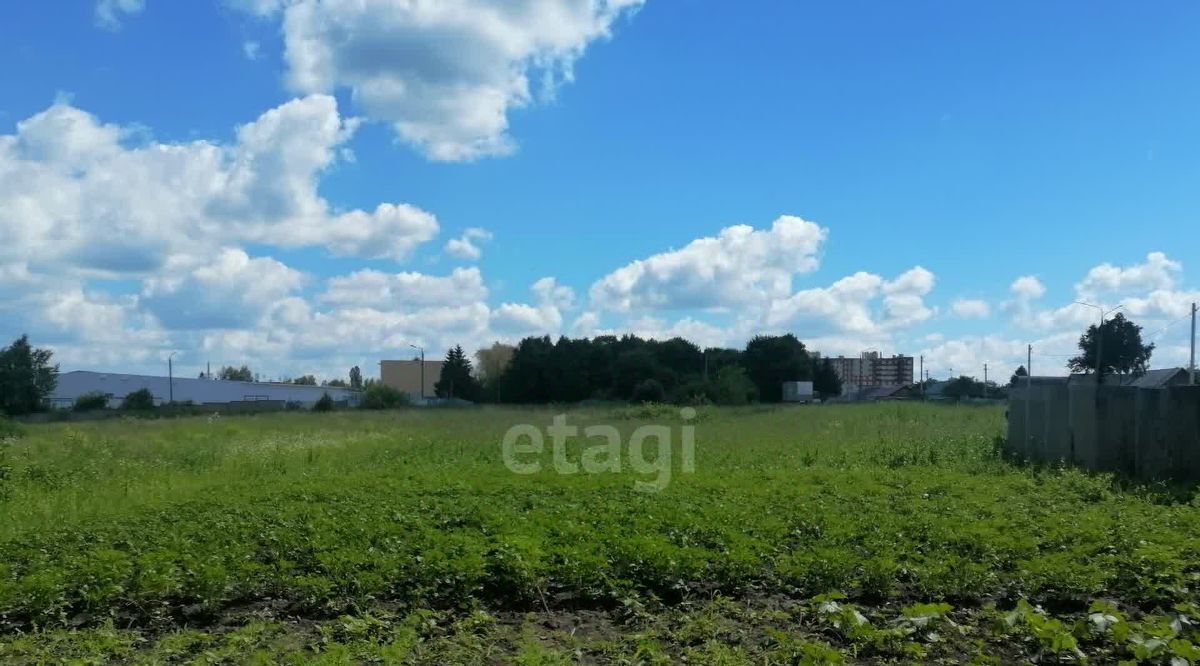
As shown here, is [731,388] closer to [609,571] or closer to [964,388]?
[964,388]

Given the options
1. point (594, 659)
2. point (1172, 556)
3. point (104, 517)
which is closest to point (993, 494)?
point (1172, 556)

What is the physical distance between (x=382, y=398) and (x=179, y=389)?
34547 millimetres

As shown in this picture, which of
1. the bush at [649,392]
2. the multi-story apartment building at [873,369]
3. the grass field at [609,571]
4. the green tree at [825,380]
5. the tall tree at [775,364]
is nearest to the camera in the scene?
the grass field at [609,571]

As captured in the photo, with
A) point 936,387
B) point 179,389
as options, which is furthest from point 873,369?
point 179,389

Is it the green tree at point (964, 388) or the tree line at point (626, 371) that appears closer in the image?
the tree line at point (626, 371)

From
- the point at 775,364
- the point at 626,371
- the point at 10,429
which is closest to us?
the point at 10,429

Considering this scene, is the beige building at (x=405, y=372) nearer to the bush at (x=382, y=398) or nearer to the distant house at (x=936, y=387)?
the bush at (x=382, y=398)

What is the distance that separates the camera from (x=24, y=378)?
60.2 meters

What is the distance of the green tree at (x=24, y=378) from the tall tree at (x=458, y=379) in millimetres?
32458

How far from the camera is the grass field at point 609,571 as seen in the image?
17.2ft

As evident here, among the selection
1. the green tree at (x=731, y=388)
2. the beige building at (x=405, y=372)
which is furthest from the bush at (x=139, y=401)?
the beige building at (x=405, y=372)

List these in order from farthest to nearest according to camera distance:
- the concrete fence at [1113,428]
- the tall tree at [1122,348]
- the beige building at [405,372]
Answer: the beige building at [405,372] < the tall tree at [1122,348] < the concrete fence at [1113,428]

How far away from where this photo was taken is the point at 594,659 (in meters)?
5.17

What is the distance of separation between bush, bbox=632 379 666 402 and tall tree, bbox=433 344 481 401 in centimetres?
2093
